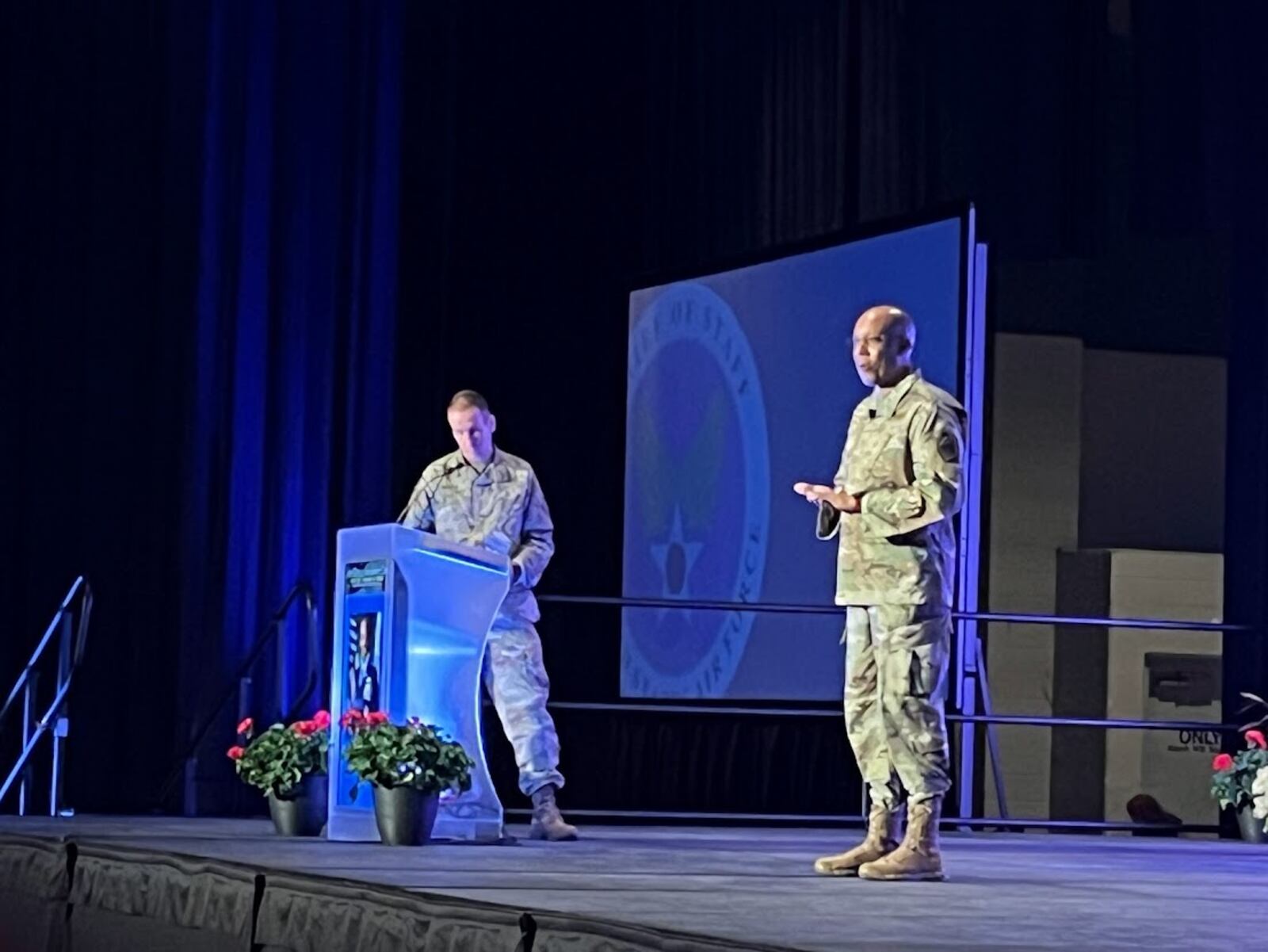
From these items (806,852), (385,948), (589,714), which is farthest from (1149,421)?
(385,948)

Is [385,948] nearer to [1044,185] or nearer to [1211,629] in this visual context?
[1211,629]

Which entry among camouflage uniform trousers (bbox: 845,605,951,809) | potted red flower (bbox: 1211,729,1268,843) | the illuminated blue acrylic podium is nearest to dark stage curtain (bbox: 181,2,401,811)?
the illuminated blue acrylic podium

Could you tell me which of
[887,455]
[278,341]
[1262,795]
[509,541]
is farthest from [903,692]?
[278,341]

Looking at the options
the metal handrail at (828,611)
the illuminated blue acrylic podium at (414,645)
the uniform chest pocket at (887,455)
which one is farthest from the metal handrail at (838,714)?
the uniform chest pocket at (887,455)

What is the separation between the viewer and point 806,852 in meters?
6.62

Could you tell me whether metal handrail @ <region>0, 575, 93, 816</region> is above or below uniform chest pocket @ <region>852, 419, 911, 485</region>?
below

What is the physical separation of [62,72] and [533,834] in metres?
4.12

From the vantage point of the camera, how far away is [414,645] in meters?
6.34

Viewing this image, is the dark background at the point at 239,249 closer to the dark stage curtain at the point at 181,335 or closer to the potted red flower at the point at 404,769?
the dark stage curtain at the point at 181,335

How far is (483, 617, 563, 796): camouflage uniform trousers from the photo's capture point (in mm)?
6645

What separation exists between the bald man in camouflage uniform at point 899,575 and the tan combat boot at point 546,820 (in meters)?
1.76

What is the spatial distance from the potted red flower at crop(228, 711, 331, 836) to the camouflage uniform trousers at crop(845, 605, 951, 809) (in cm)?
204

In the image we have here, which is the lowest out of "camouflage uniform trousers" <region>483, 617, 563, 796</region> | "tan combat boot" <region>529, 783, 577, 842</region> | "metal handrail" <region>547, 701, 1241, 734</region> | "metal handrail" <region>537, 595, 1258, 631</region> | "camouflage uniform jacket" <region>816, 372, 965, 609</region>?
"tan combat boot" <region>529, 783, 577, 842</region>

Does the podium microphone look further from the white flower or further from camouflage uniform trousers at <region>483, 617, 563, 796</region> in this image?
the white flower
